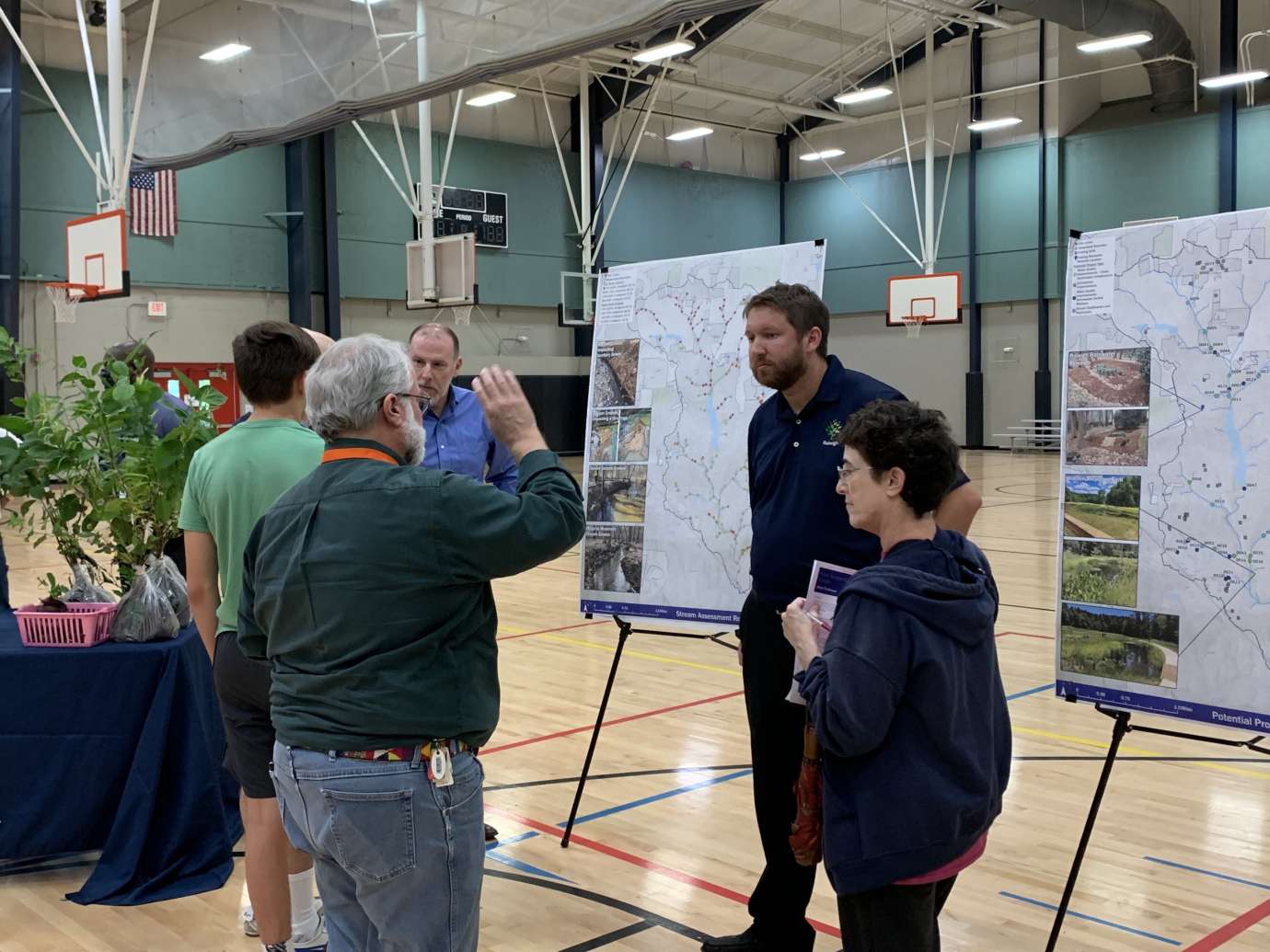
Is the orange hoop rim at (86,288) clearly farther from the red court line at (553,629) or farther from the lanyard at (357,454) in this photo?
the lanyard at (357,454)

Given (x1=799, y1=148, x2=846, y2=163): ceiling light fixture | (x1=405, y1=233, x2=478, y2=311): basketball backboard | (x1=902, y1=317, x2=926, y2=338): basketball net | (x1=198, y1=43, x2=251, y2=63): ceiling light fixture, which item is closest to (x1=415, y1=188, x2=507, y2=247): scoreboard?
(x1=405, y1=233, x2=478, y2=311): basketball backboard

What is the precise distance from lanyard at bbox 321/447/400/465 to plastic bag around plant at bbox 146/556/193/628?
194cm

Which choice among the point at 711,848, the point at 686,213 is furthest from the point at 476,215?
the point at 711,848

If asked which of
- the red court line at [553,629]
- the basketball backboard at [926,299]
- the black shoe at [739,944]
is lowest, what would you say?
the red court line at [553,629]

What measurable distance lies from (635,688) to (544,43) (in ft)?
10.6

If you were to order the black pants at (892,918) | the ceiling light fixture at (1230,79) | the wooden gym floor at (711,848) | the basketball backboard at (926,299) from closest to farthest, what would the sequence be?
the black pants at (892,918)
the wooden gym floor at (711,848)
the ceiling light fixture at (1230,79)
the basketball backboard at (926,299)

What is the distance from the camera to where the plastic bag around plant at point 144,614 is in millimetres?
3557

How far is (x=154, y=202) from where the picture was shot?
16.8 m

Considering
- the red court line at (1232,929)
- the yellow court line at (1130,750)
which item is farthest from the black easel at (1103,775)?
the yellow court line at (1130,750)

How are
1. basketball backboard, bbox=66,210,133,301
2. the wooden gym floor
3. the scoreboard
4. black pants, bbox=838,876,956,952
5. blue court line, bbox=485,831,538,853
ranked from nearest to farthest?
black pants, bbox=838,876,956,952
the wooden gym floor
blue court line, bbox=485,831,538,853
basketball backboard, bbox=66,210,133,301
the scoreboard

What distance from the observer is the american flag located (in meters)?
16.6

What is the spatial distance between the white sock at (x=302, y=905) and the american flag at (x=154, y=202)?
15542 millimetres

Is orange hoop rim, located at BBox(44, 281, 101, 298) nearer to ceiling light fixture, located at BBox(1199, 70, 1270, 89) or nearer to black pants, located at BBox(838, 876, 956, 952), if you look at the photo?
black pants, located at BBox(838, 876, 956, 952)

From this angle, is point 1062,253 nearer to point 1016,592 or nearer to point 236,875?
point 1016,592
